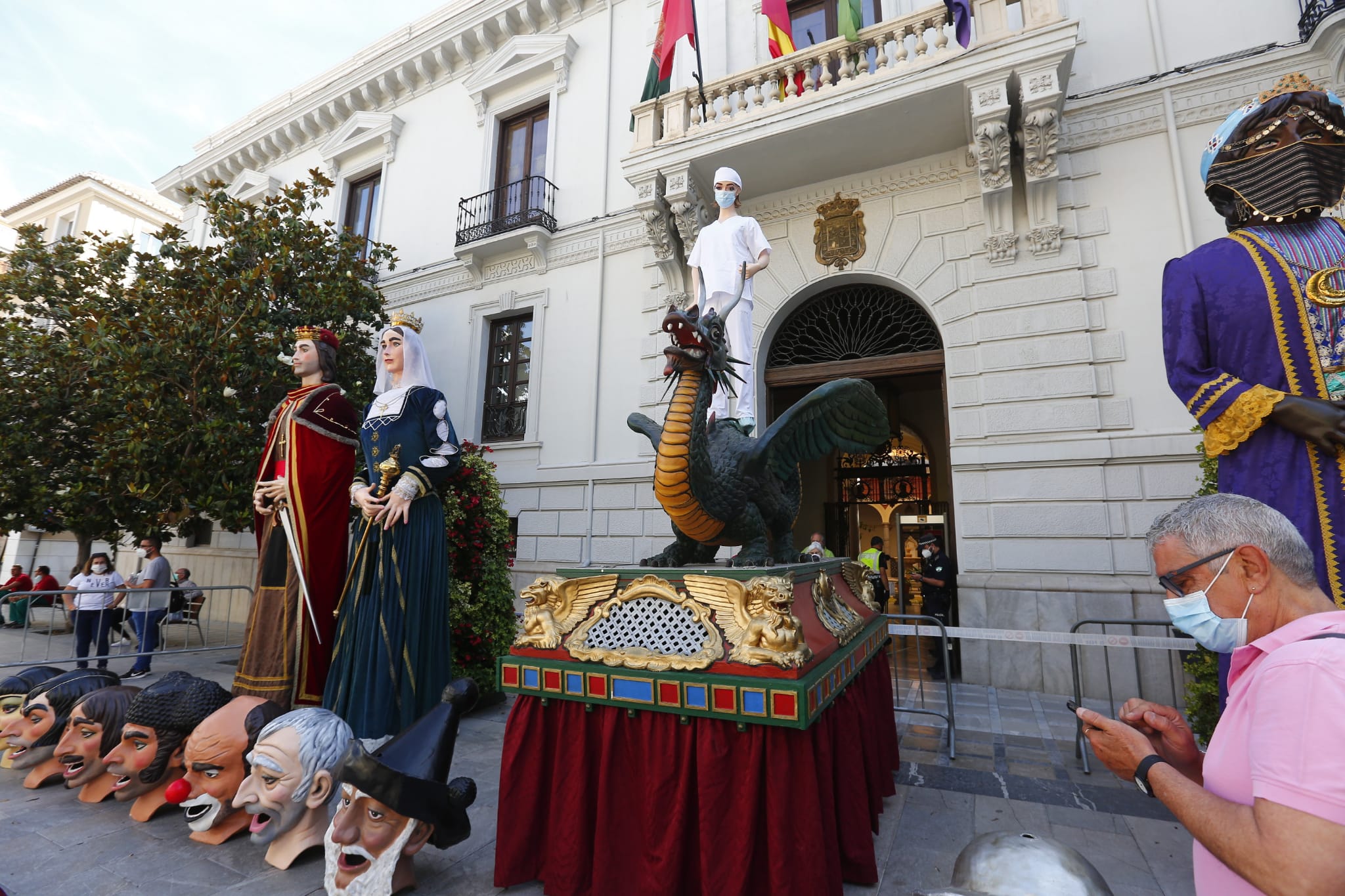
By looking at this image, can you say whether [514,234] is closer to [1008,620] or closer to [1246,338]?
[1008,620]

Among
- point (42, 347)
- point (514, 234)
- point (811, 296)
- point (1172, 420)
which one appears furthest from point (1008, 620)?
point (42, 347)

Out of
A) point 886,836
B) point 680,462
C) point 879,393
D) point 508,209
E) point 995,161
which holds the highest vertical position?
point 508,209

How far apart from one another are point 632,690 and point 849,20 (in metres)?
8.32

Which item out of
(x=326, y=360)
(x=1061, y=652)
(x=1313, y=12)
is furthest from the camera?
(x=1061, y=652)

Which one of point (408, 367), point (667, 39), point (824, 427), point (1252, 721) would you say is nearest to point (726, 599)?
point (824, 427)

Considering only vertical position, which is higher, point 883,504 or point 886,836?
point 883,504

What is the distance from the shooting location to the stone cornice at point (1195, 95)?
235 inches

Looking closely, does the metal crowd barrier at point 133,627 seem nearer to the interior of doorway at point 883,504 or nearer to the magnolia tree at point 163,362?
the magnolia tree at point 163,362

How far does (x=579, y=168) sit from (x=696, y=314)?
9.16 meters

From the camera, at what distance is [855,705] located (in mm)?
2789

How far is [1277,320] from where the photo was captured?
2.19 metres

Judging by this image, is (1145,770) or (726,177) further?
(726,177)

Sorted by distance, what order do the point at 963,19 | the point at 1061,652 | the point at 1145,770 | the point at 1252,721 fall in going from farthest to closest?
the point at 963,19
the point at 1061,652
the point at 1145,770
the point at 1252,721

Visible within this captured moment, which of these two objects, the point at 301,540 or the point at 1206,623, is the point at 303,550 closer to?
the point at 301,540
